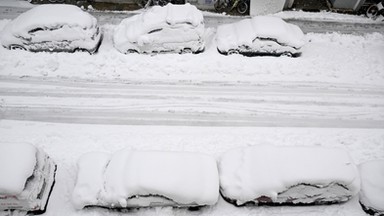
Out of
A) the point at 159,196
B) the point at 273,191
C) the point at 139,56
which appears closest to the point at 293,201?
the point at 273,191

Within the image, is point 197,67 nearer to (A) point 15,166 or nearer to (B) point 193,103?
(B) point 193,103

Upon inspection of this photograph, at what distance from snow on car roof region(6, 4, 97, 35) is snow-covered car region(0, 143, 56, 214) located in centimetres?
546

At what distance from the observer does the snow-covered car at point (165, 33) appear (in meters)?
11.7

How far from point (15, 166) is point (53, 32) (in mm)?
5962

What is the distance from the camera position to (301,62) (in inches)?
485

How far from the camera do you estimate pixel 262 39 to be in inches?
472

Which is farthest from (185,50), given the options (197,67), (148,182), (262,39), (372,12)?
(372,12)

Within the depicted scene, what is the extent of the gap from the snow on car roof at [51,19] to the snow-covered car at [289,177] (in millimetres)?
7660

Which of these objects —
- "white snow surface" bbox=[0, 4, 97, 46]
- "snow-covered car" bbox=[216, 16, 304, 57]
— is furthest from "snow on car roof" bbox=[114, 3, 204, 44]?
"snow-covered car" bbox=[216, 16, 304, 57]

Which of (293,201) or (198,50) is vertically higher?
(198,50)

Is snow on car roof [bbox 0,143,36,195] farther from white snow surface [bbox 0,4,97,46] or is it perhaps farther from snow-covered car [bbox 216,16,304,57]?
snow-covered car [bbox 216,16,304,57]

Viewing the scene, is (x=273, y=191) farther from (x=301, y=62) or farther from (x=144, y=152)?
(x=301, y=62)

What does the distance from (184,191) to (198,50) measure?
6.33 meters

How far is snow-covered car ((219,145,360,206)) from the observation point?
7.70 metres
